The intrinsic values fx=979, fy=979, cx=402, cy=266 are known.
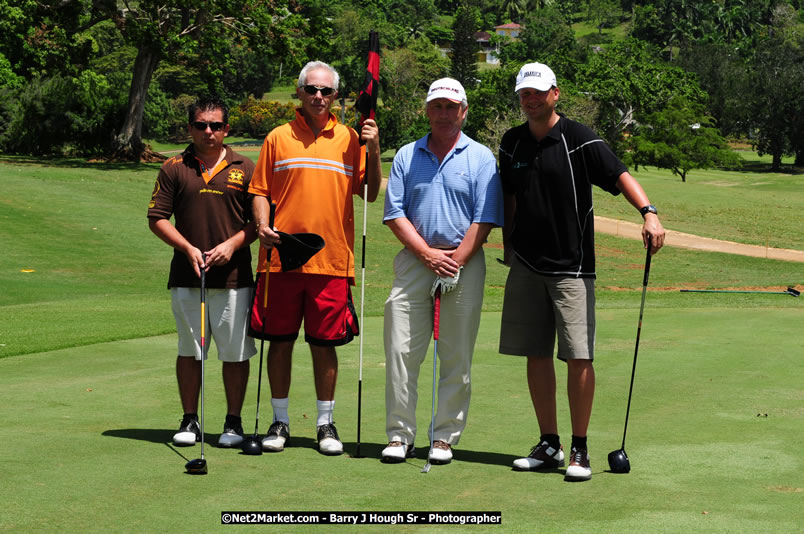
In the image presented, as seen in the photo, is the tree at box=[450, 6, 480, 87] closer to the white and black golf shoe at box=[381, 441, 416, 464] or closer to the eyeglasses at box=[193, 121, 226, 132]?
the eyeglasses at box=[193, 121, 226, 132]

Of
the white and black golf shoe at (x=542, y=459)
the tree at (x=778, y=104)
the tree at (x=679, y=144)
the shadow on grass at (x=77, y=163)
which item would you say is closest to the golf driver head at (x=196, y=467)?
the white and black golf shoe at (x=542, y=459)

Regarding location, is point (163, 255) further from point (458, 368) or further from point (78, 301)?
point (458, 368)

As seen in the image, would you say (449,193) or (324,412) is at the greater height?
(449,193)

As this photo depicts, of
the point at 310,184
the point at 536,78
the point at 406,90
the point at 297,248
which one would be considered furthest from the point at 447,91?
the point at 406,90

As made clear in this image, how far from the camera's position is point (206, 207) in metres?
5.47

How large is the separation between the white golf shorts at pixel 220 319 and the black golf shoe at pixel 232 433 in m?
0.35

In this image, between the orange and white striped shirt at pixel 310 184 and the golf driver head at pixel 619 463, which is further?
the orange and white striped shirt at pixel 310 184

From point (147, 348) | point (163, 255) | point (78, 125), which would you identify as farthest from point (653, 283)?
point (78, 125)

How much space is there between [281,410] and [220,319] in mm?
624

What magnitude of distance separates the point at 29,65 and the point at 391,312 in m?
40.2

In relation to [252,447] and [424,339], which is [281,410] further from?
[424,339]

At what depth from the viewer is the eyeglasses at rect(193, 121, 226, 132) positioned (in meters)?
5.48

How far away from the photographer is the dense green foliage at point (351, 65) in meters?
35.4

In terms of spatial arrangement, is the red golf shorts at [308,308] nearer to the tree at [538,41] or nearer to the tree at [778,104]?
the tree at [778,104]
